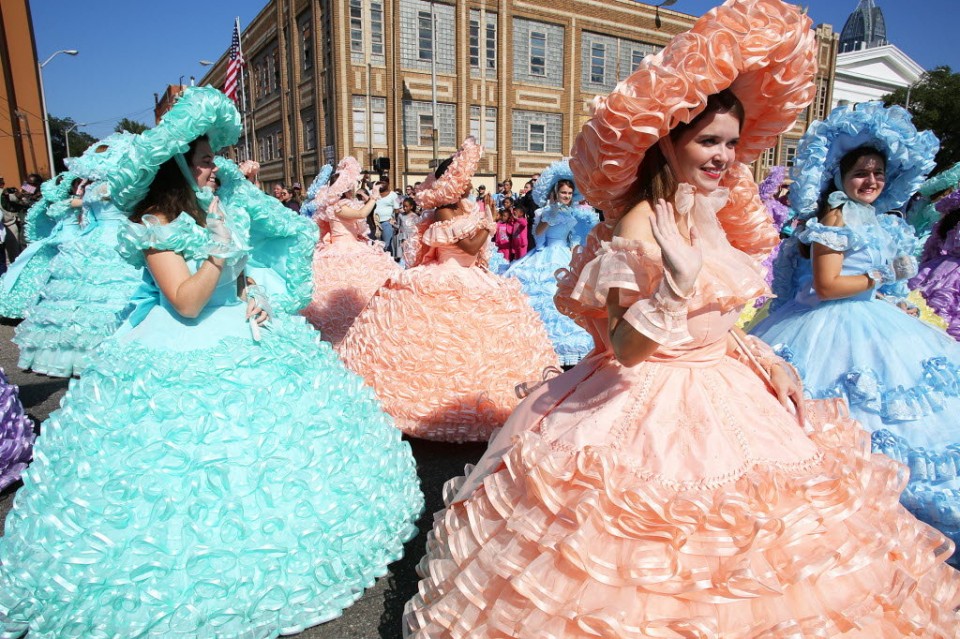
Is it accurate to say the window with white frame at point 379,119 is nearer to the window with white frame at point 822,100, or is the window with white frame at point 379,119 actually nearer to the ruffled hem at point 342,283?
the ruffled hem at point 342,283

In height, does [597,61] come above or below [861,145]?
above

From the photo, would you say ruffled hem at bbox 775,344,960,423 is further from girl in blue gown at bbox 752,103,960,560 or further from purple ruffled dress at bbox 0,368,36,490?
purple ruffled dress at bbox 0,368,36,490

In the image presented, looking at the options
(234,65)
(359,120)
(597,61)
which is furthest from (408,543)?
(597,61)

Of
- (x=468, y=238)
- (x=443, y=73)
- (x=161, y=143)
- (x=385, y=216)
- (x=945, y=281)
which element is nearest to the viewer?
(x=161, y=143)

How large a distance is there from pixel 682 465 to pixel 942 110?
33208 millimetres

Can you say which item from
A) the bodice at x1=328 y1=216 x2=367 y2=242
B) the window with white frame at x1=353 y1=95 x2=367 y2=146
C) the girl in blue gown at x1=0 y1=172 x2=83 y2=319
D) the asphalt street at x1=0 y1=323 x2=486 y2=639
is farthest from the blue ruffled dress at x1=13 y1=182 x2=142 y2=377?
the window with white frame at x1=353 y1=95 x2=367 y2=146

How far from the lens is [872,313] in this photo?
3121 mm

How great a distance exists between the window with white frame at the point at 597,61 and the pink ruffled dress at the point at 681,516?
28.8m

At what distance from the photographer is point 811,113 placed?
117 ft

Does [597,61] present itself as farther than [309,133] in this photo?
Yes

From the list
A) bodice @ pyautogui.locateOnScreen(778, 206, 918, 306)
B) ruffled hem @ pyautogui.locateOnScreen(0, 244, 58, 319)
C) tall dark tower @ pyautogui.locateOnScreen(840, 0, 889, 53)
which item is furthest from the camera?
tall dark tower @ pyautogui.locateOnScreen(840, 0, 889, 53)

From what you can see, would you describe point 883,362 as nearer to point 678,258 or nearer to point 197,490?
point 678,258

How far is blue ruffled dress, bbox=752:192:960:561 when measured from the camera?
2.61 meters

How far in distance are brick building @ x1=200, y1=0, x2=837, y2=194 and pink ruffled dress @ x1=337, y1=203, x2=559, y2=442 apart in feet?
59.2
